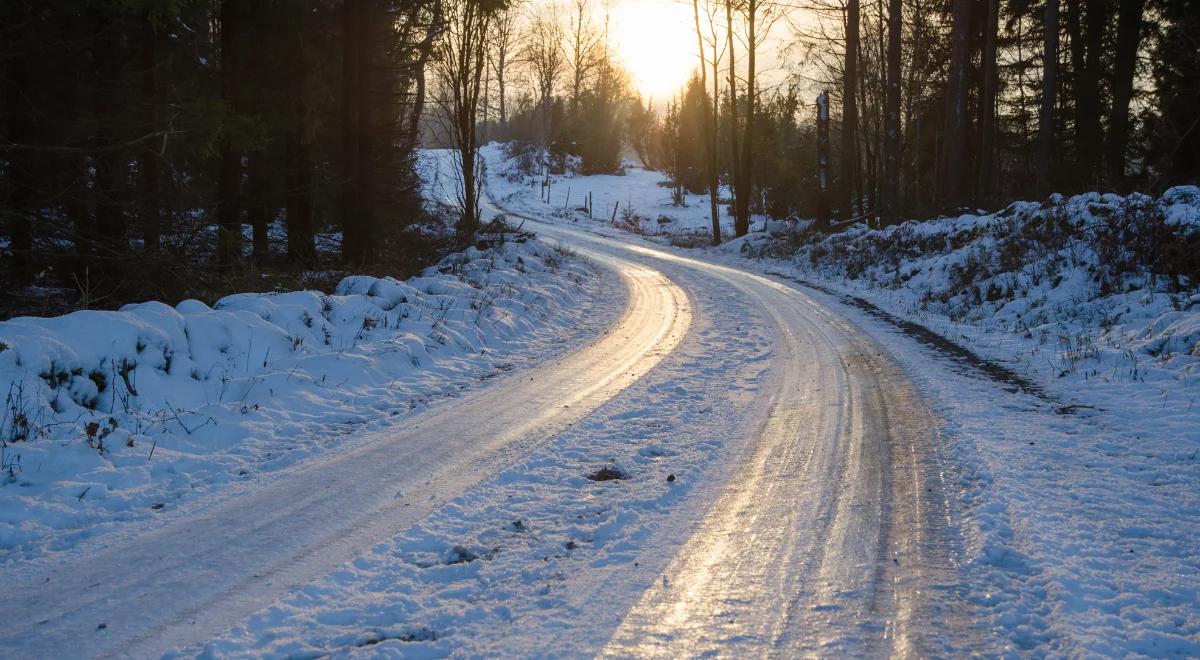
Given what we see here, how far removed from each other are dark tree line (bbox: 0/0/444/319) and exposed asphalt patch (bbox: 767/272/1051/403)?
9.00 metres

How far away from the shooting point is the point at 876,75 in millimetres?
34750

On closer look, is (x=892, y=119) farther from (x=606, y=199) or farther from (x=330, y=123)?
(x=606, y=199)

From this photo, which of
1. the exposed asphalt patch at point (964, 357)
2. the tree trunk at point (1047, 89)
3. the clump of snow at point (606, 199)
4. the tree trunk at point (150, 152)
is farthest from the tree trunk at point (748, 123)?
the tree trunk at point (150, 152)

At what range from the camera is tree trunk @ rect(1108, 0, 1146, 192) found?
21.5 m

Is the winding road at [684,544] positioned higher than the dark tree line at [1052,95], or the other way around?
the dark tree line at [1052,95]

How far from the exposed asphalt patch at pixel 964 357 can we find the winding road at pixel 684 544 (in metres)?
1.12

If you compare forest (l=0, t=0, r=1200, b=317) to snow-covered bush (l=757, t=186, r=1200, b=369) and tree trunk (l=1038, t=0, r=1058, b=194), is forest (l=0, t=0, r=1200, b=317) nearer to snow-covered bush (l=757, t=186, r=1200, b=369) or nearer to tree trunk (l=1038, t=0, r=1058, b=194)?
tree trunk (l=1038, t=0, r=1058, b=194)

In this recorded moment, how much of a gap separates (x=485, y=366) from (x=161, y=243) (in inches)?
237

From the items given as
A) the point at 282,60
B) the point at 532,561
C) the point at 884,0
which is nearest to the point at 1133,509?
the point at 532,561

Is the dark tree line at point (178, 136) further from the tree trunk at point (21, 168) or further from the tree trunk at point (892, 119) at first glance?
the tree trunk at point (892, 119)

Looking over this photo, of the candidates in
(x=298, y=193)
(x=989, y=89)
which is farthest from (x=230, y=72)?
(x=989, y=89)

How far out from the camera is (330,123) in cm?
1736

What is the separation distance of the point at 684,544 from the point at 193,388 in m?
4.70

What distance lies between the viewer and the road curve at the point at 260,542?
9.25 feet
